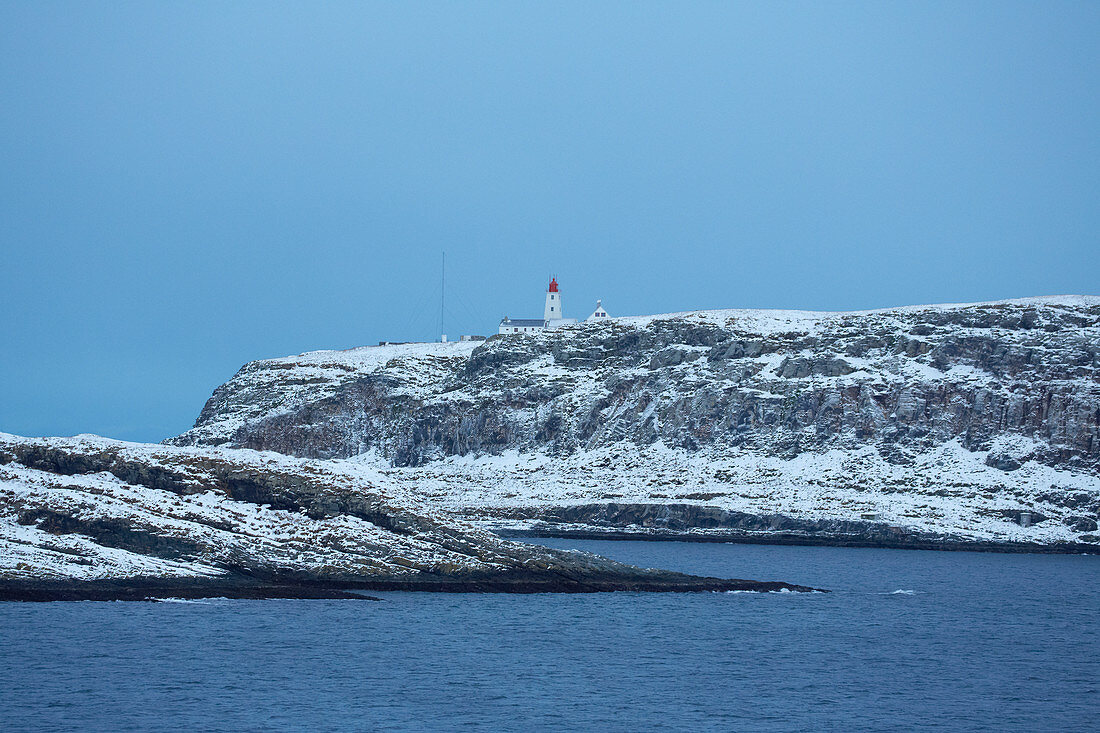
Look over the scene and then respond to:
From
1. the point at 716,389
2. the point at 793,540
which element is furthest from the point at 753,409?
the point at 793,540

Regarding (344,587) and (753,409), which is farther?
(753,409)

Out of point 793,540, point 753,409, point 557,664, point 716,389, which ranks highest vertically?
point 716,389

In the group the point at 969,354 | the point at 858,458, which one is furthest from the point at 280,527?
the point at 969,354

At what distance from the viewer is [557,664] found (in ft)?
145

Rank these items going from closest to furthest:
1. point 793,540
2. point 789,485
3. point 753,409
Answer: point 793,540 < point 789,485 < point 753,409

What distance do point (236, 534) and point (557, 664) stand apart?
2024 cm

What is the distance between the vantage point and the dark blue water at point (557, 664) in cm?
3534

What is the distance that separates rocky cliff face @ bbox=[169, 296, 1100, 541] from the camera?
360 feet

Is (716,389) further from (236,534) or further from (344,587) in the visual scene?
(236,534)

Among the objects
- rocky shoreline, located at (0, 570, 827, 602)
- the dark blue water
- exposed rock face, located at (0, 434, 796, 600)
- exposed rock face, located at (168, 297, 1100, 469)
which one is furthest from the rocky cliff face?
exposed rock face, located at (0, 434, 796, 600)

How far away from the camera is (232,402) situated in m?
161

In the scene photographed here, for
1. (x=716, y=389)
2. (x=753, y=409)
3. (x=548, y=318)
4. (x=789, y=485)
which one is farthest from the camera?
(x=548, y=318)

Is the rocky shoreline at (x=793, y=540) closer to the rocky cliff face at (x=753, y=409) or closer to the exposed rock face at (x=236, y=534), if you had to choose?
the rocky cliff face at (x=753, y=409)

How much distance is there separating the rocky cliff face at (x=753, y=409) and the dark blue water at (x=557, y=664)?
45470 millimetres
